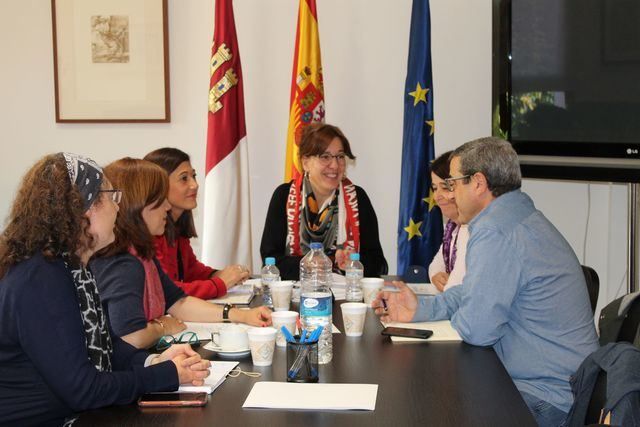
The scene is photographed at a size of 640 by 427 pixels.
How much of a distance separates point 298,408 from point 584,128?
2.87 m

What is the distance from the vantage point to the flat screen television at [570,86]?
3.87 metres

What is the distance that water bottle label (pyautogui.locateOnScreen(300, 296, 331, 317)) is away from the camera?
2.05 metres

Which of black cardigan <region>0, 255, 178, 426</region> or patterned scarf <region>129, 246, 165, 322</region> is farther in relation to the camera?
patterned scarf <region>129, 246, 165, 322</region>

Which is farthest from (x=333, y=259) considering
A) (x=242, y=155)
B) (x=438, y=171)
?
(x=242, y=155)

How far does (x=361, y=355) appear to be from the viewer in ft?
6.96

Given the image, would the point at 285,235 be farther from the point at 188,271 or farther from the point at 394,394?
the point at 394,394

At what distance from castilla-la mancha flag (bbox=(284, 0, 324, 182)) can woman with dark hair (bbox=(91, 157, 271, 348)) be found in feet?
6.66

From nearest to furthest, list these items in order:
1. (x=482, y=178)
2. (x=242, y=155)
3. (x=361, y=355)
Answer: (x=361, y=355) → (x=482, y=178) → (x=242, y=155)

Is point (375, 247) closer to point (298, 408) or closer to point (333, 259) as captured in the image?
point (333, 259)

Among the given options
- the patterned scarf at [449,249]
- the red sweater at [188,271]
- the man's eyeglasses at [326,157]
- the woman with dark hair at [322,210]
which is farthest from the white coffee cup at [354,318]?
the man's eyeglasses at [326,157]

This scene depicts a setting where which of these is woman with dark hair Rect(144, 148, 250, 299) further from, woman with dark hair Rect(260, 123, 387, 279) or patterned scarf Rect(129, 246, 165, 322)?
woman with dark hair Rect(260, 123, 387, 279)

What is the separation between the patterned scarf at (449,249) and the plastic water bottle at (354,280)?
44cm

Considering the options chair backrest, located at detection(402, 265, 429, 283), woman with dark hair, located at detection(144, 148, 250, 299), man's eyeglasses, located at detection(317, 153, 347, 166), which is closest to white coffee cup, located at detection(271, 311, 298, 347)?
woman with dark hair, located at detection(144, 148, 250, 299)

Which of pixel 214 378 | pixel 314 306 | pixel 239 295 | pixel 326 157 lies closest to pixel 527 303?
pixel 314 306
